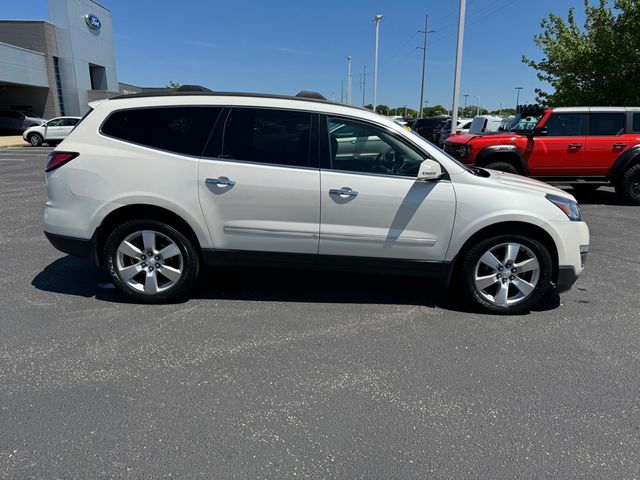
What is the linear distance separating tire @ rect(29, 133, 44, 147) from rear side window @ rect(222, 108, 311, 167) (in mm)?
25296

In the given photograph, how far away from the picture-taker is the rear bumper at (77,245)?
398 cm

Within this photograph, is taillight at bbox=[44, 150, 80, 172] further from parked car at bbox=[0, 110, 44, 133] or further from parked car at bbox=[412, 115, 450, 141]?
parked car at bbox=[0, 110, 44, 133]

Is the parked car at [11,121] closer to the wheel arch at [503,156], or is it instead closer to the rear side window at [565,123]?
the wheel arch at [503,156]

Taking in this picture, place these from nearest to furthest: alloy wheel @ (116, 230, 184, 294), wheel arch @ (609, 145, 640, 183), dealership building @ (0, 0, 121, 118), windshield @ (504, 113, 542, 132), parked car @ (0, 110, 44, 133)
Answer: alloy wheel @ (116, 230, 184, 294) < wheel arch @ (609, 145, 640, 183) < windshield @ (504, 113, 542, 132) < parked car @ (0, 110, 44, 133) < dealership building @ (0, 0, 121, 118)

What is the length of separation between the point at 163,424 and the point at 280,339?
1.15 m

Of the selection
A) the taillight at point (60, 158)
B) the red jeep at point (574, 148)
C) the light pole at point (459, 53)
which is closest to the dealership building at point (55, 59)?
the light pole at point (459, 53)

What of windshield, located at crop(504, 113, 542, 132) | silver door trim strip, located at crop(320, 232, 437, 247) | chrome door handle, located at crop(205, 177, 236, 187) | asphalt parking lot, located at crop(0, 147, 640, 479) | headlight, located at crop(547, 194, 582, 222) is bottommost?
asphalt parking lot, located at crop(0, 147, 640, 479)

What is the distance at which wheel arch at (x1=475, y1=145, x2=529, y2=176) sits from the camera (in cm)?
885

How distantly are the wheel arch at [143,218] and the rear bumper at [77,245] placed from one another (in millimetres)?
47

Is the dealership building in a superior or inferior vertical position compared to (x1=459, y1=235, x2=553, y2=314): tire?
superior

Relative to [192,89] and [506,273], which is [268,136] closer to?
[192,89]

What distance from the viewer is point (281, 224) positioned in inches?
151

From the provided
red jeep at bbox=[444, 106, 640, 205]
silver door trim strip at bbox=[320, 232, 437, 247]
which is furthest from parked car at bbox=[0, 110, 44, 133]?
silver door trim strip at bbox=[320, 232, 437, 247]

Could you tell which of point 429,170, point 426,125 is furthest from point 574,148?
point 426,125
